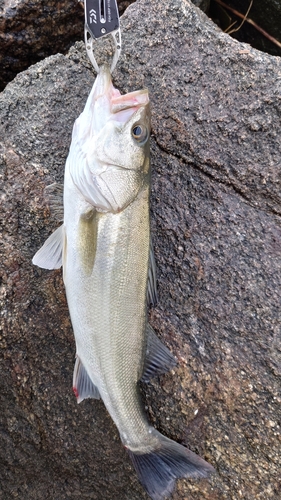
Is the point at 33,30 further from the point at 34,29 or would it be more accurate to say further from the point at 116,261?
the point at 116,261

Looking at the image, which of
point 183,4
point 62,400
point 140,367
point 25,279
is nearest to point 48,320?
point 25,279

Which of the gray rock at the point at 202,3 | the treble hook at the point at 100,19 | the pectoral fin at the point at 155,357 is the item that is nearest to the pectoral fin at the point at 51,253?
the pectoral fin at the point at 155,357

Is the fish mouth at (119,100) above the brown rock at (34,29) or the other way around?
the other way around

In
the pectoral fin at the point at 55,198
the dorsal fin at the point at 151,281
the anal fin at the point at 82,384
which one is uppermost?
the pectoral fin at the point at 55,198

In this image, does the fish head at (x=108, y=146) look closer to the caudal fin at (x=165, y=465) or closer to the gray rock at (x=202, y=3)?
the caudal fin at (x=165, y=465)

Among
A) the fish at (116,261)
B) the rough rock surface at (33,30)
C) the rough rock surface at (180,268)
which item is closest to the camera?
the fish at (116,261)

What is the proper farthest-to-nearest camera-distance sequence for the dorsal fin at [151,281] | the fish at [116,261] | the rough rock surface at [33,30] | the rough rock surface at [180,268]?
the rough rock surface at [33,30]
the rough rock surface at [180,268]
the dorsal fin at [151,281]
the fish at [116,261]
